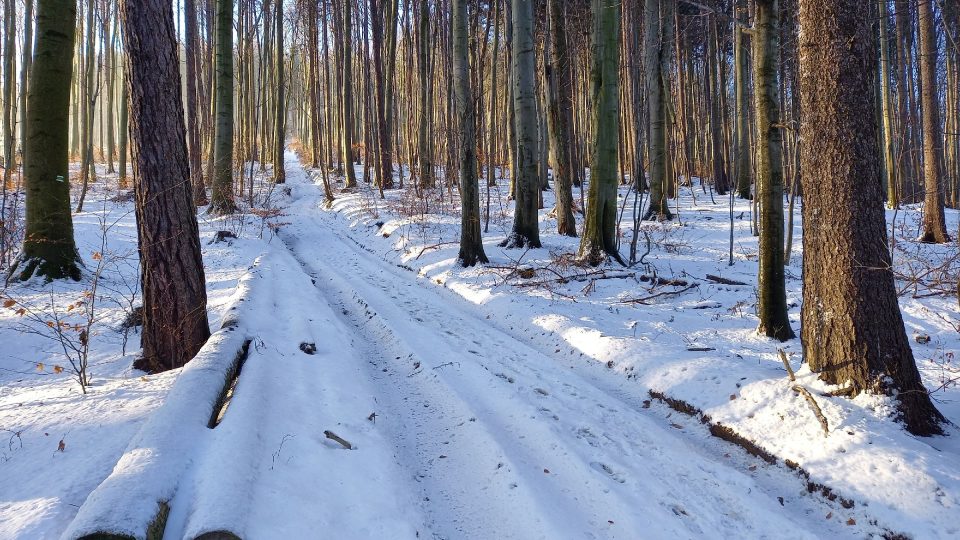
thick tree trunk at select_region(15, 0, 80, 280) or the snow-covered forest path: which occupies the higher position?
thick tree trunk at select_region(15, 0, 80, 280)

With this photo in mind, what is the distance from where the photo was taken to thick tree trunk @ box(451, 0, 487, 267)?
31.6 feet

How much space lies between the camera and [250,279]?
7871 mm

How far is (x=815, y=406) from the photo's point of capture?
393cm

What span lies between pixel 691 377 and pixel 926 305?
16.2ft

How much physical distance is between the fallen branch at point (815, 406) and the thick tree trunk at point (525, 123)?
6.93 meters

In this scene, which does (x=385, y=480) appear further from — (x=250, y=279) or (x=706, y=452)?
(x=250, y=279)

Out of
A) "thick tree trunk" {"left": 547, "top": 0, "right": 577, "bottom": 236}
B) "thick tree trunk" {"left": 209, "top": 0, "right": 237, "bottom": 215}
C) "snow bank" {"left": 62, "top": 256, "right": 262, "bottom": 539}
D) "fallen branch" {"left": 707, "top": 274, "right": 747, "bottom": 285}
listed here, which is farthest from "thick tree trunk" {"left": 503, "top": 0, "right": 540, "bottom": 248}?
"thick tree trunk" {"left": 209, "top": 0, "right": 237, "bottom": 215}

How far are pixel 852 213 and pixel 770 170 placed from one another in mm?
2073

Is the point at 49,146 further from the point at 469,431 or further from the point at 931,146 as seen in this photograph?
the point at 931,146

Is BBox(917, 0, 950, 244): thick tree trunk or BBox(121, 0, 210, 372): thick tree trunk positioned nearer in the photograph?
BBox(121, 0, 210, 372): thick tree trunk

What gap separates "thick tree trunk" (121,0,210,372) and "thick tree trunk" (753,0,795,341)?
18.9 ft

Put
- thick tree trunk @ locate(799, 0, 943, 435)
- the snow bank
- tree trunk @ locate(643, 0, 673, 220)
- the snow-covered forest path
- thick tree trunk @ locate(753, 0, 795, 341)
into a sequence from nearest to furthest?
the snow bank < the snow-covered forest path < thick tree trunk @ locate(799, 0, 943, 435) < thick tree trunk @ locate(753, 0, 795, 341) < tree trunk @ locate(643, 0, 673, 220)

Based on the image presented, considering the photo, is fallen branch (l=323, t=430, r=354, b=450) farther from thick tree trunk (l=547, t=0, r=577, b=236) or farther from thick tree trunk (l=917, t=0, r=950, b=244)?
thick tree trunk (l=917, t=0, r=950, b=244)

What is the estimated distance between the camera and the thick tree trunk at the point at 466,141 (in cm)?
963
